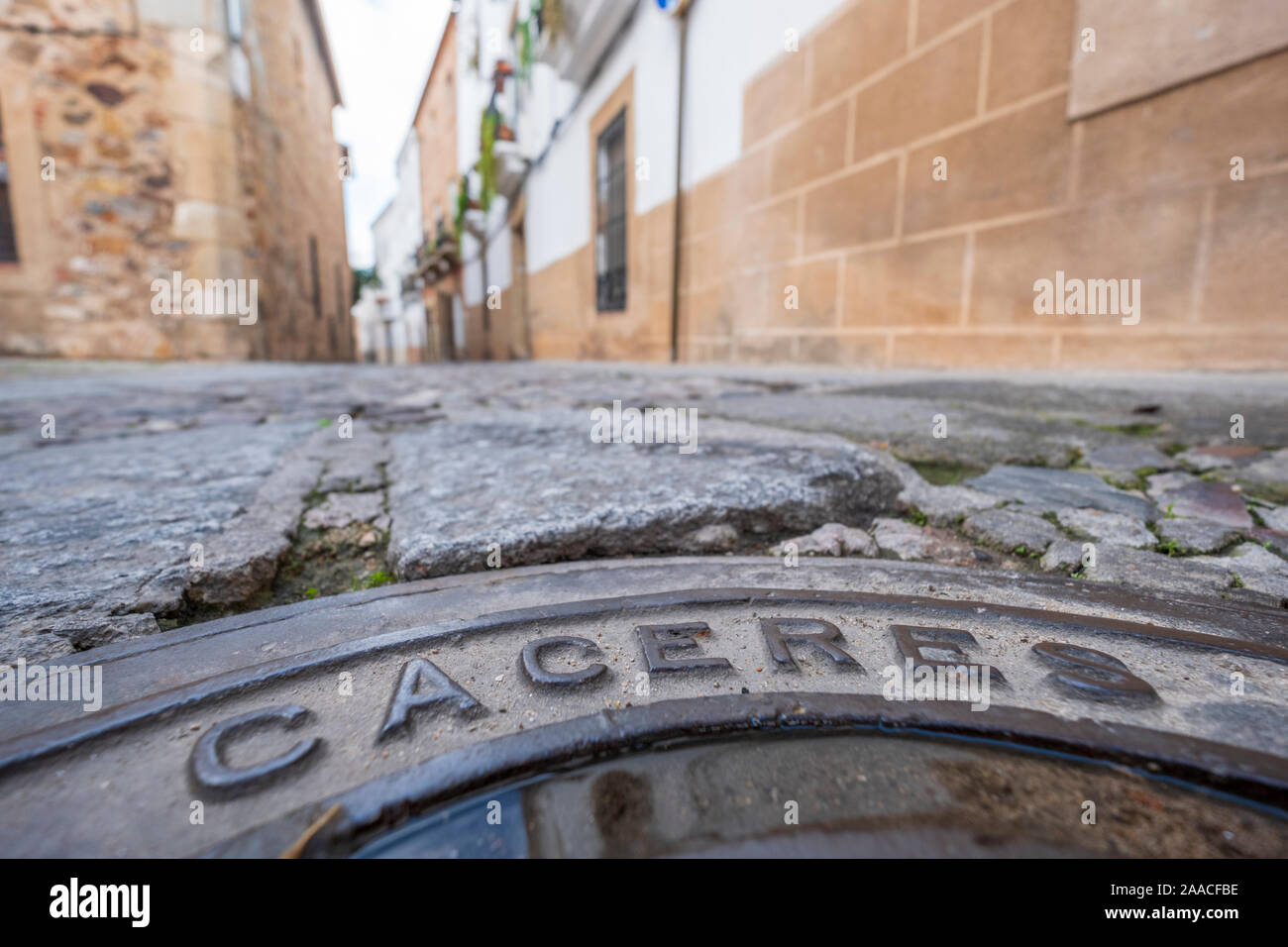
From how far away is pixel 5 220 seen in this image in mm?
6750

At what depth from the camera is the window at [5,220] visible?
6.62m

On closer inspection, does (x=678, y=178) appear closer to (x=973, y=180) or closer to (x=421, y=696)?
(x=973, y=180)

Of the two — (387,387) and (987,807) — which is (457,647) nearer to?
(987,807)

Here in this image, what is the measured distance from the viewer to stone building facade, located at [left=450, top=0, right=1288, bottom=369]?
7.23 feet

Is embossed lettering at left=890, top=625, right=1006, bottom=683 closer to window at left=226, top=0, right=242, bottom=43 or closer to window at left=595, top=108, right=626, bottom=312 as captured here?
window at left=595, top=108, right=626, bottom=312

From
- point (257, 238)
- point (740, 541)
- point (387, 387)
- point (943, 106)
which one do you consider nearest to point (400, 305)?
point (257, 238)

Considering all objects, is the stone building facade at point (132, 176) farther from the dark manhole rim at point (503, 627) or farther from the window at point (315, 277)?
the dark manhole rim at point (503, 627)

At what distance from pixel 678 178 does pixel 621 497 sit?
4.98 metres

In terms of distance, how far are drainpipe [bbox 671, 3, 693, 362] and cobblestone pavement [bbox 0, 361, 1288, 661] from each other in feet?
11.7

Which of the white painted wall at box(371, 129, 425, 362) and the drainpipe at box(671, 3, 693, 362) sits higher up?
the white painted wall at box(371, 129, 425, 362)

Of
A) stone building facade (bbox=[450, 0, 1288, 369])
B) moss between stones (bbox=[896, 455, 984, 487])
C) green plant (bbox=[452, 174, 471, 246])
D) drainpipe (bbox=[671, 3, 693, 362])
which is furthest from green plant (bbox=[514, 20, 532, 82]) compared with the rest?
moss between stones (bbox=[896, 455, 984, 487])

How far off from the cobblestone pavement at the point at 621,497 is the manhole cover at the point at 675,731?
0.18 meters

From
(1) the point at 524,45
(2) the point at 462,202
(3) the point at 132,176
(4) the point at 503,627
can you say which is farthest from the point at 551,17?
(4) the point at 503,627
